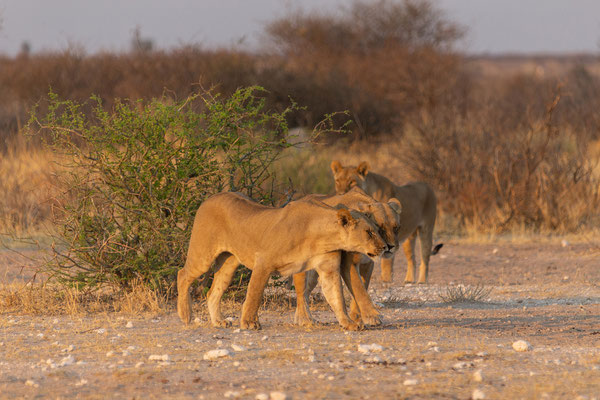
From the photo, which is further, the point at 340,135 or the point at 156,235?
the point at 340,135

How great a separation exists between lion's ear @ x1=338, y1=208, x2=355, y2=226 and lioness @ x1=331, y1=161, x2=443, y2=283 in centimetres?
438

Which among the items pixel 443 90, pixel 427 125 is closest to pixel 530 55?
pixel 443 90

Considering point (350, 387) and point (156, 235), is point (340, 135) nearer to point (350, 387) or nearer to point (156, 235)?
point (156, 235)

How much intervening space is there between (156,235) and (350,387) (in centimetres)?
363

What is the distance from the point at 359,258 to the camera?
23.4 feet

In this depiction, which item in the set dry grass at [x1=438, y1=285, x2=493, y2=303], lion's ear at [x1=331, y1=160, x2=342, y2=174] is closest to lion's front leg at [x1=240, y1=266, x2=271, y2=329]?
dry grass at [x1=438, y1=285, x2=493, y2=303]

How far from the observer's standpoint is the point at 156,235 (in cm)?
841

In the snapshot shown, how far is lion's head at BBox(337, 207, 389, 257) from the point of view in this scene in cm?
652

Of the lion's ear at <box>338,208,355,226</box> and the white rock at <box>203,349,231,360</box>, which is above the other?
the lion's ear at <box>338,208,355,226</box>

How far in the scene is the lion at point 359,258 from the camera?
6699mm

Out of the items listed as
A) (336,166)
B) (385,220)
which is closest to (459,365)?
(385,220)

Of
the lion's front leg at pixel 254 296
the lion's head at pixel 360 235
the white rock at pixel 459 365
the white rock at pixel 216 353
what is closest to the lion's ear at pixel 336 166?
the lion's front leg at pixel 254 296

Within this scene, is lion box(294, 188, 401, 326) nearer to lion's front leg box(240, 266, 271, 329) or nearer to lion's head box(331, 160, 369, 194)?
lion's front leg box(240, 266, 271, 329)

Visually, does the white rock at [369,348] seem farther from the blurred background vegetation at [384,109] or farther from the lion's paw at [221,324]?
the blurred background vegetation at [384,109]
